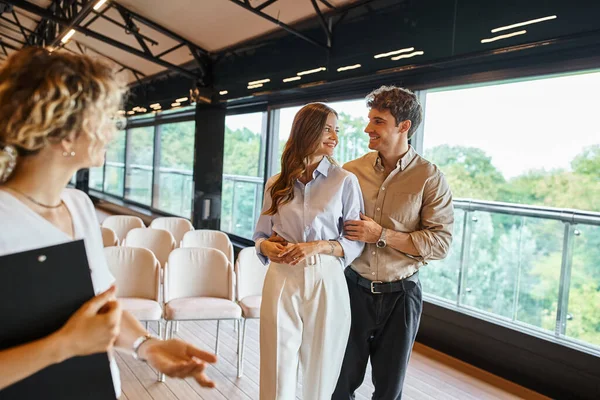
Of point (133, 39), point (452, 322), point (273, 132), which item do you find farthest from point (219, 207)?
point (452, 322)

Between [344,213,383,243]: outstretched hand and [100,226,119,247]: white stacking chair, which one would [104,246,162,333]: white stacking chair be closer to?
[100,226,119,247]: white stacking chair

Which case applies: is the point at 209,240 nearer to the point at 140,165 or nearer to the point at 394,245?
the point at 394,245

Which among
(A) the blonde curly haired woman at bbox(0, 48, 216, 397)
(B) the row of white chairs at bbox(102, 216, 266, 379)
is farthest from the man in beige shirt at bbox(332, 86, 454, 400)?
(B) the row of white chairs at bbox(102, 216, 266, 379)

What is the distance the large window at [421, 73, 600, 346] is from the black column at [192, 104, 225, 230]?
14.1 ft

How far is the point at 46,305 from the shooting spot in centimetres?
92

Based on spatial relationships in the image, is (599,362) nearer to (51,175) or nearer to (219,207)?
(51,175)

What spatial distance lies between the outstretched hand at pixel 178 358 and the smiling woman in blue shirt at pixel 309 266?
3.43 feet

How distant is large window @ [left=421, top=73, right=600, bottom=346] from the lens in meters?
3.43

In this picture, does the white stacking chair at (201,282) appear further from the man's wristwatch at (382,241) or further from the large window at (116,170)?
the large window at (116,170)

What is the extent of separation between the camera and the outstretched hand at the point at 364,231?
85.0 inches

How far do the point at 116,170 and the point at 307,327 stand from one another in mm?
13018

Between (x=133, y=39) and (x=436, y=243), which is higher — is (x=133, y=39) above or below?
above

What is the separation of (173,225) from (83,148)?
4.86 meters

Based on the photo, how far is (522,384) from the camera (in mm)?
3543
